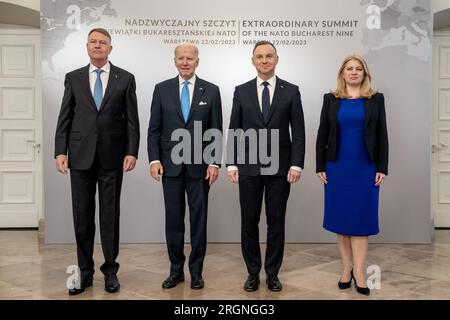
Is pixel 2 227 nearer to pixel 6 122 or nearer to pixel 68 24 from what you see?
pixel 6 122

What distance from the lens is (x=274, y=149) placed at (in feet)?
12.0

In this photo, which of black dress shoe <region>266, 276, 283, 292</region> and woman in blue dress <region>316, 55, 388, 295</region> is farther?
black dress shoe <region>266, 276, 283, 292</region>

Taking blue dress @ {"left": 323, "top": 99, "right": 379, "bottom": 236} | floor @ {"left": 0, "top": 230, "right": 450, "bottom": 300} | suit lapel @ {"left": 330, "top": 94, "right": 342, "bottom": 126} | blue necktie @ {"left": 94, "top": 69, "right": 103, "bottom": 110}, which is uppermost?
blue necktie @ {"left": 94, "top": 69, "right": 103, "bottom": 110}

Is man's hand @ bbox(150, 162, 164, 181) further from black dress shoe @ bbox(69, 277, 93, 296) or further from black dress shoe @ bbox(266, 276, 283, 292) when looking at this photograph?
black dress shoe @ bbox(266, 276, 283, 292)

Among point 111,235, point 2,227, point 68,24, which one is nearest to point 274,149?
point 111,235

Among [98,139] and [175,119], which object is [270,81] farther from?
[98,139]

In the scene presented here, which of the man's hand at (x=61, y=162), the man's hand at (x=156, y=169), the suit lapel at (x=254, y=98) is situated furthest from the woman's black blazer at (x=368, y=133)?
the man's hand at (x=61, y=162)

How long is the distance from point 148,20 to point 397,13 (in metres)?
2.47

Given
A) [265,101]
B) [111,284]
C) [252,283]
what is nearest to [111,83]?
[265,101]

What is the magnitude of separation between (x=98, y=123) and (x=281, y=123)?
125 cm

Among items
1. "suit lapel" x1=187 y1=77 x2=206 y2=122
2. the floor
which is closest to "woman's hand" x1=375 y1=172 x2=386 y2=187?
the floor

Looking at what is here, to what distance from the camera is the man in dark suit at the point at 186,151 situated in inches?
148

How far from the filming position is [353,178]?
3742 millimetres

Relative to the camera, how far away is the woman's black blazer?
3.69 meters
